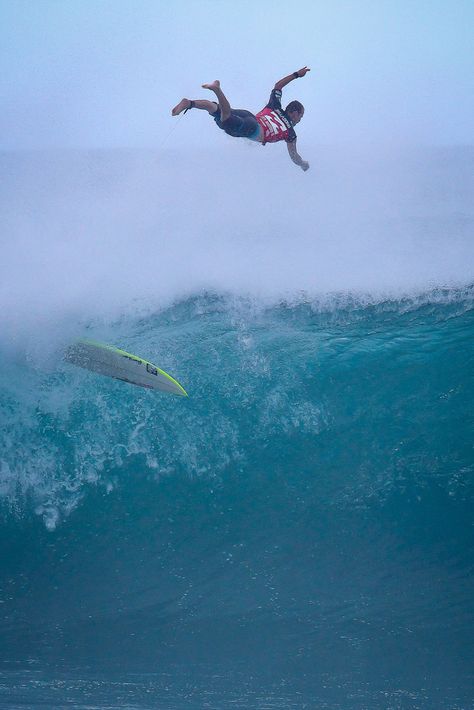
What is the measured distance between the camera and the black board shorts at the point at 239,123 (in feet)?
18.2

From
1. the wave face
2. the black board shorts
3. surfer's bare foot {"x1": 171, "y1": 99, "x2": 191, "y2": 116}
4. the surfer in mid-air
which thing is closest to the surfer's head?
the surfer in mid-air

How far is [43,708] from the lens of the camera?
3658 mm

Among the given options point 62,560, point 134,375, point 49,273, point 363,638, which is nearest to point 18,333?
point 49,273

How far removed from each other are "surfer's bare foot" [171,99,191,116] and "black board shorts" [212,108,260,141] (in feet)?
1.42

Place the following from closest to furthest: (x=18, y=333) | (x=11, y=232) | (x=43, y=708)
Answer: (x=43, y=708) → (x=18, y=333) → (x=11, y=232)

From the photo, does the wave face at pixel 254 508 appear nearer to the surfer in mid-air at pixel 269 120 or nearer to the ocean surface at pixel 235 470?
the ocean surface at pixel 235 470

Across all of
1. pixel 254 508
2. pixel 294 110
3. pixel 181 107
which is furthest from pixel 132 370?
pixel 294 110

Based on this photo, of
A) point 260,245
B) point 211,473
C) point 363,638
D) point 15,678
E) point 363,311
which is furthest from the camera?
point 260,245

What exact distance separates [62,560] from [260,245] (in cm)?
440

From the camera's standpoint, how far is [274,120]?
594 centimetres

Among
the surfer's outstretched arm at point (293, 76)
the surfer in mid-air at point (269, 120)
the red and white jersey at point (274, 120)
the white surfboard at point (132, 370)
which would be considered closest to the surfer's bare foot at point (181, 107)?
the surfer in mid-air at point (269, 120)

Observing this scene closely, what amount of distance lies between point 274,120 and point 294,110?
211mm

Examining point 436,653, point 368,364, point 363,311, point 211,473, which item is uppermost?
point 363,311

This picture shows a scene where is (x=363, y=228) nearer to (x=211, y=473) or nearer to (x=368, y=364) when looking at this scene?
(x=368, y=364)
